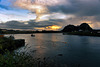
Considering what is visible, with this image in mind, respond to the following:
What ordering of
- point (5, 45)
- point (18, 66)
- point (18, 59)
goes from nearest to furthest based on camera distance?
point (18, 66) < point (18, 59) < point (5, 45)

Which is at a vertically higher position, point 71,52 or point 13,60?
point 13,60

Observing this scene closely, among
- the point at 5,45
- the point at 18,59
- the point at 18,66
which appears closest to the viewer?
the point at 18,66

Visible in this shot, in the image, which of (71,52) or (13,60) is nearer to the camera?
(13,60)

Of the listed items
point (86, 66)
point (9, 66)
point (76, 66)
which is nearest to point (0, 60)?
point (9, 66)

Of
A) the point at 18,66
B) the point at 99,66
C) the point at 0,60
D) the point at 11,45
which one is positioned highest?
the point at 0,60

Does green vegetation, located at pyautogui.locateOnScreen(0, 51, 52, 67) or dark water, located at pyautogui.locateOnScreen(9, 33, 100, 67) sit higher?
green vegetation, located at pyautogui.locateOnScreen(0, 51, 52, 67)

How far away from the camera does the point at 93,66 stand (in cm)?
1520

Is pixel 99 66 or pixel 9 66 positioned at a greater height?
pixel 9 66

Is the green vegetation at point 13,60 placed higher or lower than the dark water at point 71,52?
higher

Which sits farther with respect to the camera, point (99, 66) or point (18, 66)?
point (99, 66)

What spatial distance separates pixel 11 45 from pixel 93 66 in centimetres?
2526

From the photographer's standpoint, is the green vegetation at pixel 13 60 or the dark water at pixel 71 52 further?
the dark water at pixel 71 52

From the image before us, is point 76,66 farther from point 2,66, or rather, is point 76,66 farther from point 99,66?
point 2,66

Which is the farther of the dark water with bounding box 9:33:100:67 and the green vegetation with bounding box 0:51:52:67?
the dark water with bounding box 9:33:100:67
